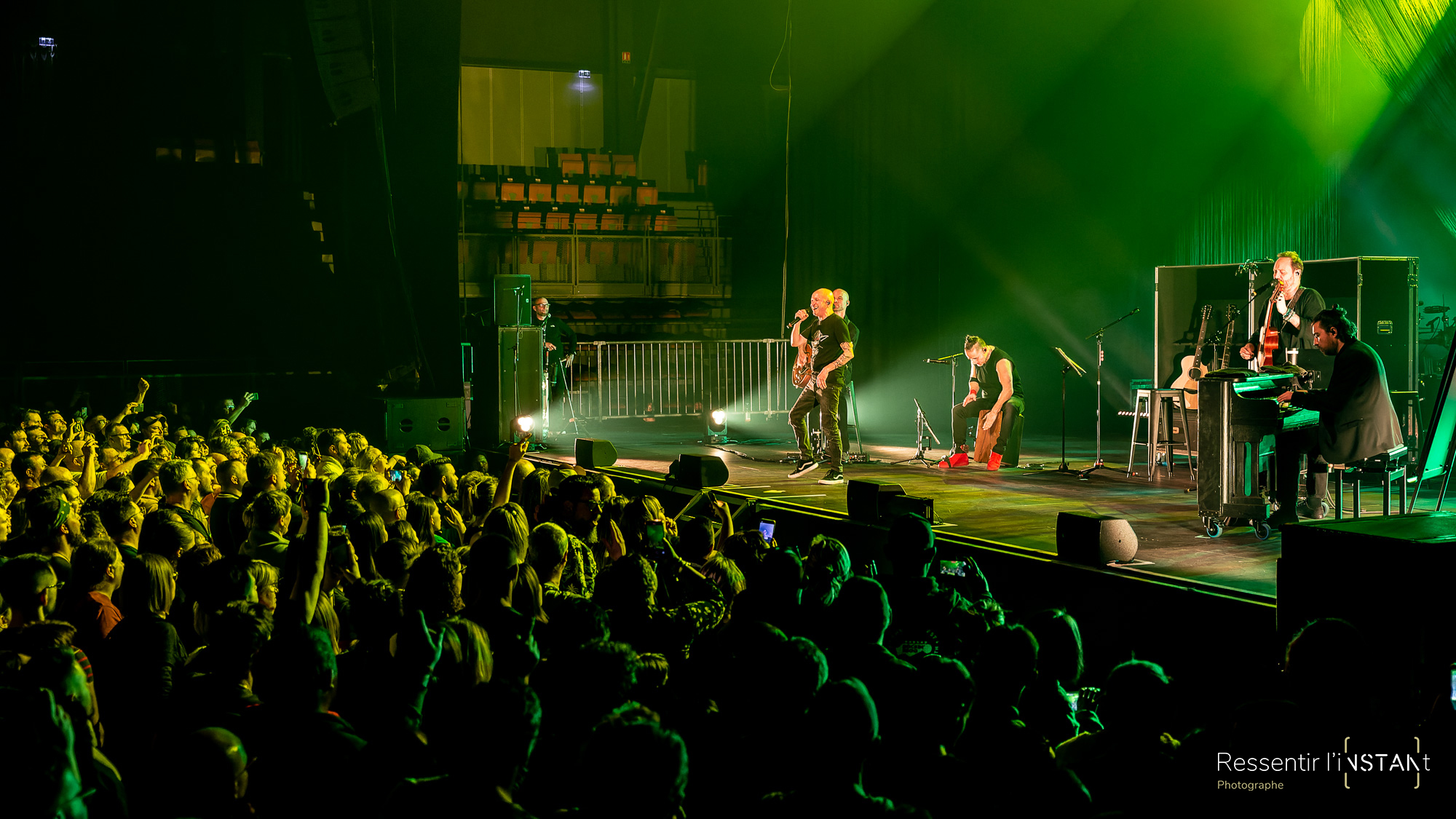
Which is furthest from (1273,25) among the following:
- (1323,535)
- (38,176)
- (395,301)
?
(38,176)

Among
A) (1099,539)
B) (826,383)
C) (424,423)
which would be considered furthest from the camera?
(424,423)

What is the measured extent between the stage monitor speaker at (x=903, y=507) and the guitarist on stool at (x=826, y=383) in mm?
2473

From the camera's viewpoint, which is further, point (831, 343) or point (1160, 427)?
point (1160, 427)

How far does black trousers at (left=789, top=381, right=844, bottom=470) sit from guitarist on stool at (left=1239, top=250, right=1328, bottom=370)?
9.50ft

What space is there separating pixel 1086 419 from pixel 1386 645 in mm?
10556

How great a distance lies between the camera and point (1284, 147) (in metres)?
12.1

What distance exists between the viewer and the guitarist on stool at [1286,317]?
7129mm

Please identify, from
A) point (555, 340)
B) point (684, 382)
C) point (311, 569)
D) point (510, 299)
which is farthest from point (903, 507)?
point (684, 382)

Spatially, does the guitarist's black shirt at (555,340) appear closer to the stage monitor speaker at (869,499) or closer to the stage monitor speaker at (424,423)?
the stage monitor speaker at (424,423)

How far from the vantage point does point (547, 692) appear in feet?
7.15

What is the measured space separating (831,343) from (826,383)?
1.04ft

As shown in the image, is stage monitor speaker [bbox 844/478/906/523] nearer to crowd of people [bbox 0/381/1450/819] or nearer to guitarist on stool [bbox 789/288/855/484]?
crowd of people [bbox 0/381/1450/819]

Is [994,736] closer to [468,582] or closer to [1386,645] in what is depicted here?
[468,582]

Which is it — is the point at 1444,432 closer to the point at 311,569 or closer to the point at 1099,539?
the point at 1099,539
